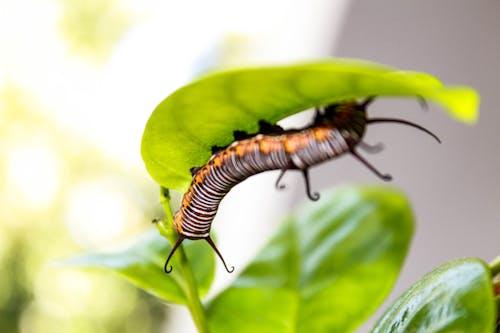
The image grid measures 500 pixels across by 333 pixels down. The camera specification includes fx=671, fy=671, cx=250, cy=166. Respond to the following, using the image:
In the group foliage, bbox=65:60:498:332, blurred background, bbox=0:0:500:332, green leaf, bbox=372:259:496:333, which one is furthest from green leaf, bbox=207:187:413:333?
blurred background, bbox=0:0:500:332

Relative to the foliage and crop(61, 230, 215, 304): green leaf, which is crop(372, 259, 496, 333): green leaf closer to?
the foliage

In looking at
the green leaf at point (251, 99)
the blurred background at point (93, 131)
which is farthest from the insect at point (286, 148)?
the blurred background at point (93, 131)

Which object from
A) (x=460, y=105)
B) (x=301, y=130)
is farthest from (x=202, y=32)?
Result: (x=460, y=105)

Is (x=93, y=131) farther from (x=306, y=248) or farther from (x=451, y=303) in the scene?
(x=451, y=303)

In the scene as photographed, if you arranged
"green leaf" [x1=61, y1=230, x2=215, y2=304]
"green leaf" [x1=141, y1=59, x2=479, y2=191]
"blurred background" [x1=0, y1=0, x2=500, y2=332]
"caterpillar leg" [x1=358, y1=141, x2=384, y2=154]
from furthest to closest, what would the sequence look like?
"blurred background" [x1=0, y1=0, x2=500, y2=332] → "green leaf" [x1=61, y1=230, x2=215, y2=304] → "caterpillar leg" [x1=358, y1=141, x2=384, y2=154] → "green leaf" [x1=141, y1=59, x2=479, y2=191]

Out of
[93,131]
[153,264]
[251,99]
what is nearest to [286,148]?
[251,99]

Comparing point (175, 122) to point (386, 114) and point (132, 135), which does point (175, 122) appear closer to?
point (386, 114)
